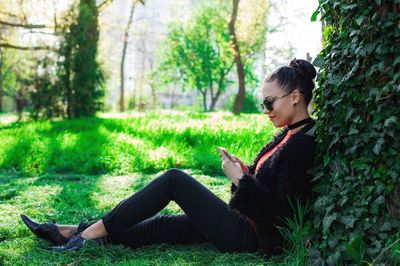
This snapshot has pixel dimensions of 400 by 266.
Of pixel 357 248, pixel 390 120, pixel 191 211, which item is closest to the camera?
pixel 390 120

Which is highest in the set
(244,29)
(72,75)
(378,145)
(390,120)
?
(244,29)

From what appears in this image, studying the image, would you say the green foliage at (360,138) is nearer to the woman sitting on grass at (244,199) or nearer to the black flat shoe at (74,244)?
the woman sitting on grass at (244,199)

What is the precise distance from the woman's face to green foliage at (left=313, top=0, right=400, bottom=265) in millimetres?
232

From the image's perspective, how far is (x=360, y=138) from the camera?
9.20ft

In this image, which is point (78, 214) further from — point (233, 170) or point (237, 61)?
point (237, 61)

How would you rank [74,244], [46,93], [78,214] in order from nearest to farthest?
[74,244] < [78,214] < [46,93]

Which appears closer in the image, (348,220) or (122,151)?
(348,220)

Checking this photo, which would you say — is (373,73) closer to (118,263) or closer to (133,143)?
(118,263)

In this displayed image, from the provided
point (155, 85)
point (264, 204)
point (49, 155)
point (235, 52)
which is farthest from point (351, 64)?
→ point (155, 85)

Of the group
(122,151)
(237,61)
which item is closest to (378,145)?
(122,151)

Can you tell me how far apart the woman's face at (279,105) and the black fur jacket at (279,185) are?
0.45 feet

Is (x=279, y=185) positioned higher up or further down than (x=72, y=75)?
further down

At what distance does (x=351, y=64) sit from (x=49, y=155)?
6.39 m

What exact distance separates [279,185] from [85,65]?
13890mm
